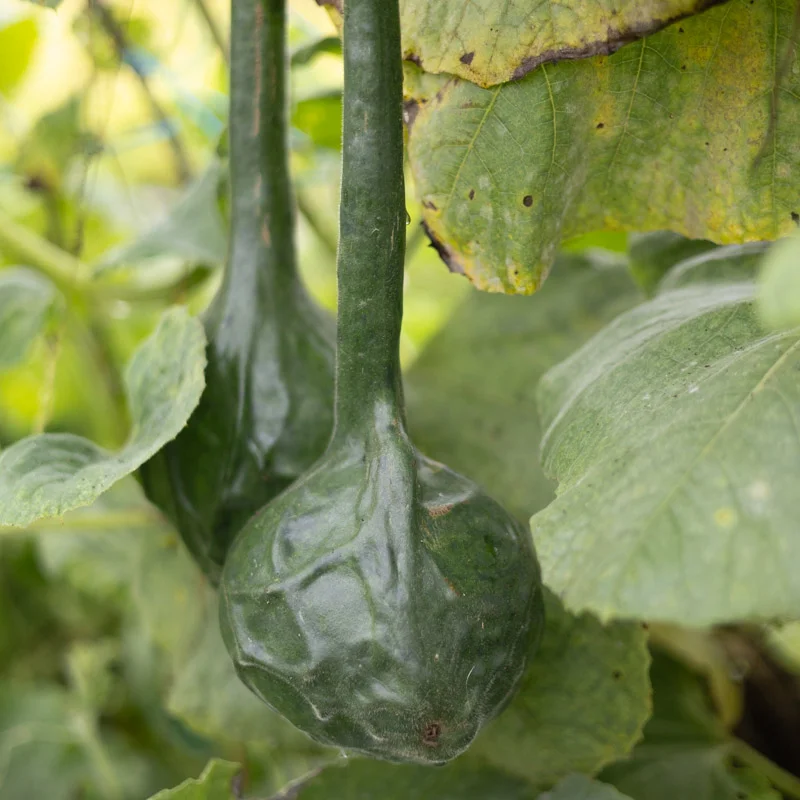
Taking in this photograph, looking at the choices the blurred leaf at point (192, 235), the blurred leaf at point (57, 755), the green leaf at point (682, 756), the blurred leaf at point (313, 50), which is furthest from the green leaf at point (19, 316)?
the green leaf at point (682, 756)

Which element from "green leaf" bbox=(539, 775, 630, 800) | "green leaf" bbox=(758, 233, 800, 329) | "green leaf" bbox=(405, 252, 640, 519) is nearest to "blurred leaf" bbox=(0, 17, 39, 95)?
"green leaf" bbox=(405, 252, 640, 519)

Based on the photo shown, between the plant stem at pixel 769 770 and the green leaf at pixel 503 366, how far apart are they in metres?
0.38

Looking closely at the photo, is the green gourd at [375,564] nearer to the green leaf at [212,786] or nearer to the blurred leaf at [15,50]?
the green leaf at [212,786]

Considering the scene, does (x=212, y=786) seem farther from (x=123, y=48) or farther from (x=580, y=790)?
(x=123, y=48)

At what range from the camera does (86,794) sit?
4.60ft

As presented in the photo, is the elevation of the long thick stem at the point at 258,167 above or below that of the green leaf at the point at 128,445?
above

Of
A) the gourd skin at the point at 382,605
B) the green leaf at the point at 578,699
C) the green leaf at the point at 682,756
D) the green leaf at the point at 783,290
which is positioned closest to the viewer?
the green leaf at the point at 783,290

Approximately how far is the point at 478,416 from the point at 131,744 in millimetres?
804

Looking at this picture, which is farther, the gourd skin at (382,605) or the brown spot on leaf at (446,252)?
the brown spot on leaf at (446,252)

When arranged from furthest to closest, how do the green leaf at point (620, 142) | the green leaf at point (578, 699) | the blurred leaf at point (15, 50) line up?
the blurred leaf at point (15, 50)
the green leaf at point (578, 699)
the green leaf at point (620, 142)

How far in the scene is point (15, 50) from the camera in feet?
5.50

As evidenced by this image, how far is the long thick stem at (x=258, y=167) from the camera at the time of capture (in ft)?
2.64

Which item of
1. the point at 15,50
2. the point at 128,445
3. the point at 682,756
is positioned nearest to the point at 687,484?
the point at 128,445

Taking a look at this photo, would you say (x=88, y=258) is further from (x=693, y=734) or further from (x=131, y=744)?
(x=693, y=734)
